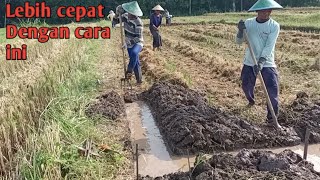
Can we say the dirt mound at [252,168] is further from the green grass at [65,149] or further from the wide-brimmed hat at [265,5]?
the wide-brimmed hat at [265,5]

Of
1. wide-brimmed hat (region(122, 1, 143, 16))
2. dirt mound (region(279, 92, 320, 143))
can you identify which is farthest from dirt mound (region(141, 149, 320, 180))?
wide-brimmed hat (region(122, 1, 143, 16))

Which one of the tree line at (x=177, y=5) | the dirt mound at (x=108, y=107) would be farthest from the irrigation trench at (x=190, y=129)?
the tree line at (x=177, y=5)

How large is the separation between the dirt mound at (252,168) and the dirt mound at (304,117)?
1153mm

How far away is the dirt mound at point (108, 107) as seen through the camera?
5.39 m

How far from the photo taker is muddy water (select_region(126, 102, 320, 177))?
13.3 ft

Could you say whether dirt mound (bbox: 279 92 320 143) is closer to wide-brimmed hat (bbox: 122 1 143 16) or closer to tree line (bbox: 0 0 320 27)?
wide-brimmed hat (bbox: 122 1 143 16)

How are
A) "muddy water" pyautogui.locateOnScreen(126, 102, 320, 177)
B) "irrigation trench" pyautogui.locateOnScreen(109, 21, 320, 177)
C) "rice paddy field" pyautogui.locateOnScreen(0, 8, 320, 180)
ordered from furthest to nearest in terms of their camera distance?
"irrigation trench" pyautogui.locateOnScreen(109, 21, 320, 177) → "muddy water" pyautogui.locateOnScreen(126, 102, 320, 177) → "rice paddy field" pyautogui.locateOnScreen(0, 8, 320, 180)

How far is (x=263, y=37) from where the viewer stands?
5.16 meters

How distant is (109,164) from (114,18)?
4.48m

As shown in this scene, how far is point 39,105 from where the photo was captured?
4879mm

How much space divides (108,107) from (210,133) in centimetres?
180

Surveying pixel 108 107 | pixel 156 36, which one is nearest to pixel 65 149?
pixel 108 107

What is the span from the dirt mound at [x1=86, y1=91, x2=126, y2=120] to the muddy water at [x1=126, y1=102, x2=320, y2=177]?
24cm

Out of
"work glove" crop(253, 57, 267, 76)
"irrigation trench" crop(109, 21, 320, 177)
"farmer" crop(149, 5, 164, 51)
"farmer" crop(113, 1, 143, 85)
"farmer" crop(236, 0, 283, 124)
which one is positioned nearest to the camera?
"irrigation trench" crop(109, 21, 320, 177)
